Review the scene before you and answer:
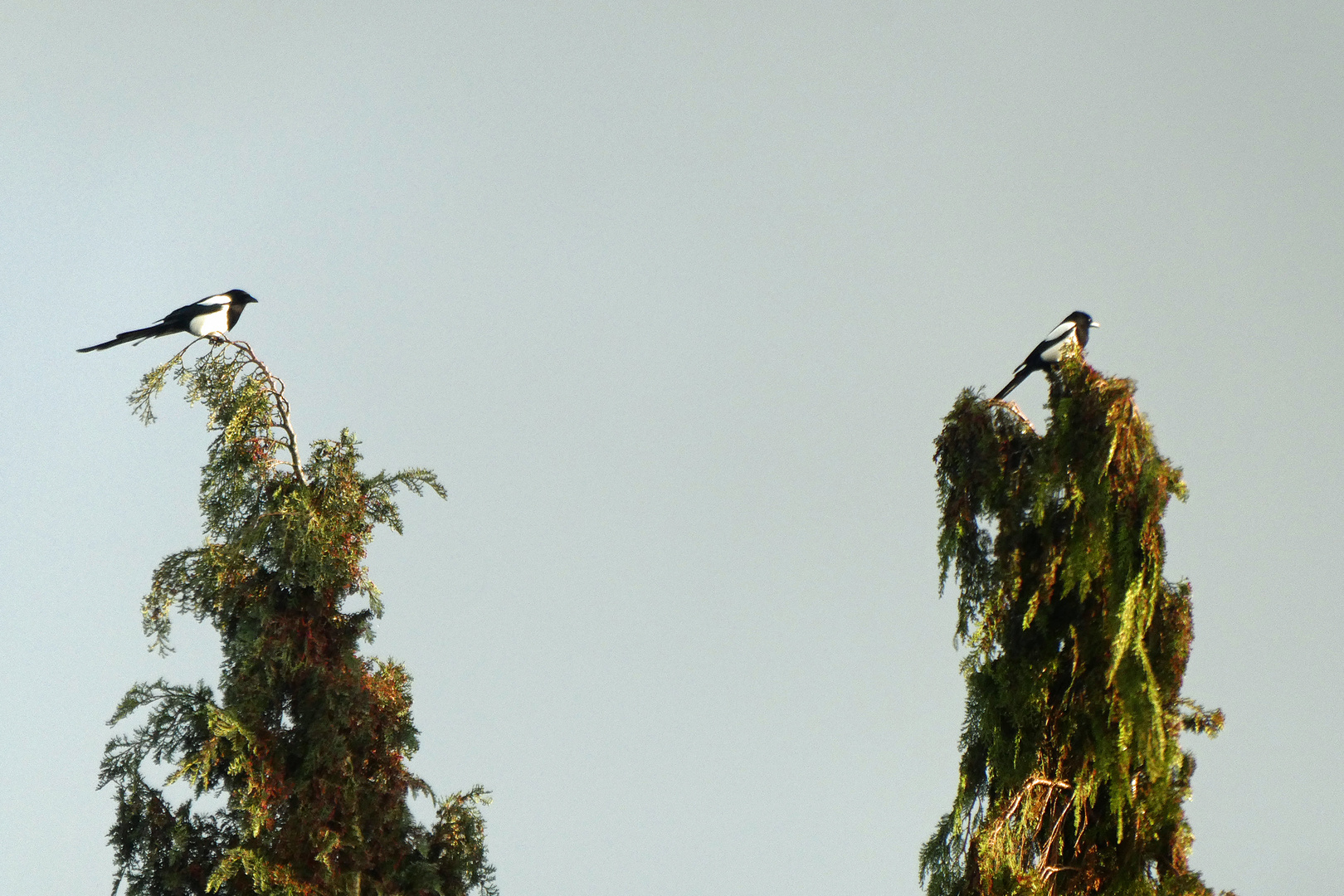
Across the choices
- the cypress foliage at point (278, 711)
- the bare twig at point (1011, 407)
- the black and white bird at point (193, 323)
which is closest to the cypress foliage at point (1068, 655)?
the bare twig at point (1011, 407)

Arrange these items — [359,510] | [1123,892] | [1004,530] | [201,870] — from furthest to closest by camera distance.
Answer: [359,510] < [201,870] < [1004,530] < [1123,892]

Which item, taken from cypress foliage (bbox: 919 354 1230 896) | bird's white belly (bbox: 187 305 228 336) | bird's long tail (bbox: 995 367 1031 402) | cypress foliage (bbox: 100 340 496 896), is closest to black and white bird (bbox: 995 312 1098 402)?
bird's long tail (bbox: 995 367 1031 402)

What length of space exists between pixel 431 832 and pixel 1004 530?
4.10 metres

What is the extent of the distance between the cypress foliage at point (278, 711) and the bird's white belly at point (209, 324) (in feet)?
2.53

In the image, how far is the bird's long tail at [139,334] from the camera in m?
9.41

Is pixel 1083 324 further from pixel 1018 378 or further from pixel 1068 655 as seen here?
pixel 1068 655

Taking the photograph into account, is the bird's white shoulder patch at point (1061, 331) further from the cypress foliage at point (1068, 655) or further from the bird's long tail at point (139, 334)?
the bird's long tail at point (139, 334)

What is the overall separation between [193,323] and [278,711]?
2830mm

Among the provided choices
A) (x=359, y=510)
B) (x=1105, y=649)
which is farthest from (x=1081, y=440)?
(x=359, y=510)

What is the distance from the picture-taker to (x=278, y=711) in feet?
28.8

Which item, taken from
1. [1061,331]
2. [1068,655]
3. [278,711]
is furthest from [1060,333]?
[278,711]

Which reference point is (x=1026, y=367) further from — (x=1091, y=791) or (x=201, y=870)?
(x=201, y=870)

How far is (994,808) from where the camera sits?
7309 millimetres

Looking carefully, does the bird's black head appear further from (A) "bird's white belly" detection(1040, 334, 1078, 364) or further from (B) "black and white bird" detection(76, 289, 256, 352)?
(B) "black and white bird" detection(76, 289, 256, 352)
